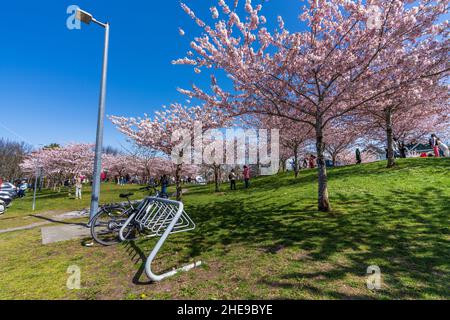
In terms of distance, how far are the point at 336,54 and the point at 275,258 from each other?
5732 millimetres

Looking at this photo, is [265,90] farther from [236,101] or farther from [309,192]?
[309,192]

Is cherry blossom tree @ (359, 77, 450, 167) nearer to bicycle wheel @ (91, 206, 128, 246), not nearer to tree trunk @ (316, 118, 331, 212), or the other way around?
tree trunk @ (316, 118, 331, 212)

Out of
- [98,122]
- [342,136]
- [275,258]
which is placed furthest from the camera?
[342,136]

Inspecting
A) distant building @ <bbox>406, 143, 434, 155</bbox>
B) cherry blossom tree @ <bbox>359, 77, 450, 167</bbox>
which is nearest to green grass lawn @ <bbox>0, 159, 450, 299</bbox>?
cherry blossom tree @ <bbox>359, 77, 450, 167</bbox>

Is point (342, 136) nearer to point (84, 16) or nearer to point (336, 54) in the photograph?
point (336, 54)

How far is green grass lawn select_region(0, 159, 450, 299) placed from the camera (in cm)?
288

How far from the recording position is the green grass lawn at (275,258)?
9.45ft

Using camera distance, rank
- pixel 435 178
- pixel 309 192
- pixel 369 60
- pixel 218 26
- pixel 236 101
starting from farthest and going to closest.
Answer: pixel 309 192 < pixel 435 178 < pixel 236 101 < pixel 218 26 < pixel 369 60

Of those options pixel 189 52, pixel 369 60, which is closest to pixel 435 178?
pixel 369 60

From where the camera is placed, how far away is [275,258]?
379 centimetres

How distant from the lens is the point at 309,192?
9508 millimetres

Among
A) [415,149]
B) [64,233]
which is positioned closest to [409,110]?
[64,233]

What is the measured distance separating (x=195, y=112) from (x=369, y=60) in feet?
33.4

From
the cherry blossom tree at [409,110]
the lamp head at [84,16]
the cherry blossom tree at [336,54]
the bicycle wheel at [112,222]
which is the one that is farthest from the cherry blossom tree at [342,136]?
the lamp head at [84,16]
